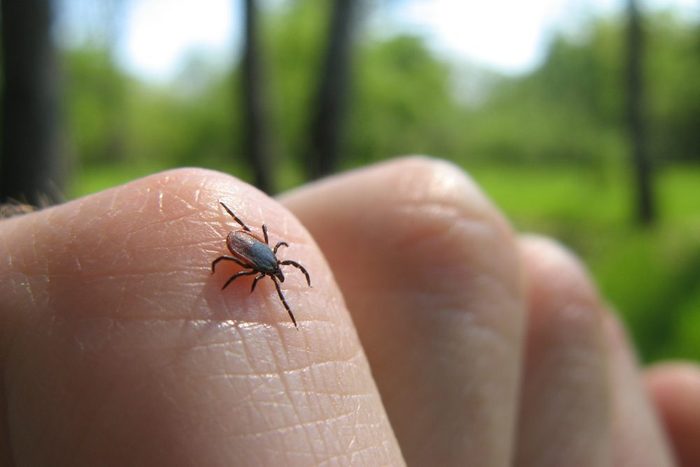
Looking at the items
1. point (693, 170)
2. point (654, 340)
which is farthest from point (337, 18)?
point (693, 170)

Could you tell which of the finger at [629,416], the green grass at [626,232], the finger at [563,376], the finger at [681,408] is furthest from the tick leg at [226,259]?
the finger at [681,408]

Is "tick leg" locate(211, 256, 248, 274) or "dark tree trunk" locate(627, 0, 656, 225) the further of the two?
"dark tree trunk" locate(627, 0, 656, 225)

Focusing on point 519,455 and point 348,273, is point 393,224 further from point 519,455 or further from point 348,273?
point 519,455

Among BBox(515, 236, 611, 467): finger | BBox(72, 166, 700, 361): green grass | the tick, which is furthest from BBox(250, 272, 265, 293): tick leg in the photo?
BBox(72, 166, 700, 361): green grass

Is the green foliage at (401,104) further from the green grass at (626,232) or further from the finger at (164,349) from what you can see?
the finger at (164,349)

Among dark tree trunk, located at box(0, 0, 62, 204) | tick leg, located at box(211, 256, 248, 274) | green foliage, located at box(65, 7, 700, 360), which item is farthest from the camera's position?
green foliage, located at box(65, 7, 700, 360)

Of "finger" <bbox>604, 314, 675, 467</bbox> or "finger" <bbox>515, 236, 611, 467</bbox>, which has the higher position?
"finger" <bbox>515, 236, 611, 467</bbox>

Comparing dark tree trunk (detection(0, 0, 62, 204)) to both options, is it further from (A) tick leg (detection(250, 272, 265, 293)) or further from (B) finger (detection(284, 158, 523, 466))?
(A) tick leg (detection(250, 272, 265, 293))
